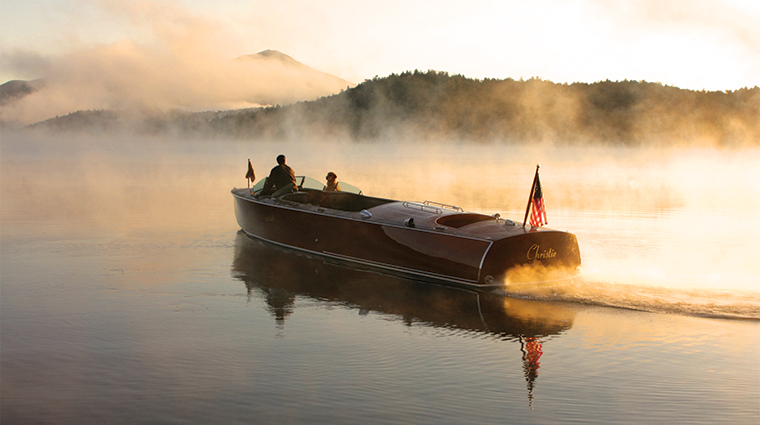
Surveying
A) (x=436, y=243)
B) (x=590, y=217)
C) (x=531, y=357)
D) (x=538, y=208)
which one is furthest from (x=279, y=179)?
(x=590, y=217)

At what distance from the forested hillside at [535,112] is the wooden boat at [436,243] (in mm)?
148836

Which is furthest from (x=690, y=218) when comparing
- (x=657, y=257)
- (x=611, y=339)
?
(x=611, y=339)

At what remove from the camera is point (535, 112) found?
17200cm

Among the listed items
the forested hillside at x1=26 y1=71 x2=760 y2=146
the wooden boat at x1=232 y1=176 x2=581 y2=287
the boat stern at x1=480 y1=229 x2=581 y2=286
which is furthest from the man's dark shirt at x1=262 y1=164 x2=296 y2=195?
the forested hillside at x1=26 y1=71 x2=760 y2=146

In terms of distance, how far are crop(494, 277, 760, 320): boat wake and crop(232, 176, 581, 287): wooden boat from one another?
0.22 metres

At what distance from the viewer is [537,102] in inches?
6959

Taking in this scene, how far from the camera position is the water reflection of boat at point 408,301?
354 inches

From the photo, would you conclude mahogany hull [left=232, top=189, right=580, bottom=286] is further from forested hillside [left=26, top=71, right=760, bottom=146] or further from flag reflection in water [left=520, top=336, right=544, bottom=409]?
forested hillside [left=26, top=71, right=760, bottom=146]

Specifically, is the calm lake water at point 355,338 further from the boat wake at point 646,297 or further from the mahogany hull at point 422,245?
the mahogany hull at point 422,245

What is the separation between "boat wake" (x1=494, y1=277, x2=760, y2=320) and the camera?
31.7 ft

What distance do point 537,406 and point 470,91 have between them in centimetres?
17694

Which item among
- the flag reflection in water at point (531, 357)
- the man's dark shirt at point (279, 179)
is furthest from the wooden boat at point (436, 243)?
the flag reflection in water at point (531, 357)

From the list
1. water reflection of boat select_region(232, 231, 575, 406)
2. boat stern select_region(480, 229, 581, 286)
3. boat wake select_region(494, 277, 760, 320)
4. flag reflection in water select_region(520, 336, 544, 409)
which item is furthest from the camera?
boat stern select_region(480, 229, 581, 286)

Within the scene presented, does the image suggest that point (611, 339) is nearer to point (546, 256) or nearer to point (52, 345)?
point (546, 256)
